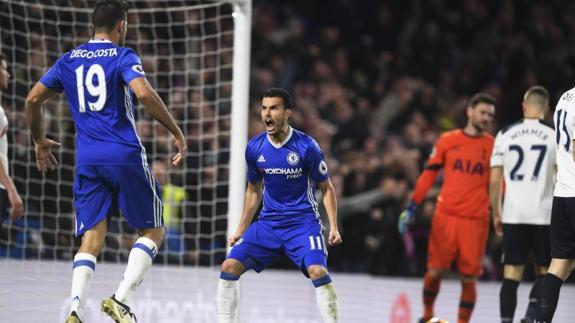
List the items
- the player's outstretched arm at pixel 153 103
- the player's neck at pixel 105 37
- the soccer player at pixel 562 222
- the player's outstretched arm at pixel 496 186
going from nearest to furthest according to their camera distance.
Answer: the player's outstretched arm at pixel 153 103 < the player's neck at pixel 105 37 < the soccer player at pixel 562 222 < the player's outstretched arm at pixel 496 186

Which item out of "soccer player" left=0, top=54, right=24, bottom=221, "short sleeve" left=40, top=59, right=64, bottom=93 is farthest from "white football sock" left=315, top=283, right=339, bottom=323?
"soccer player" left=0, top=54, right=24, bottom=221

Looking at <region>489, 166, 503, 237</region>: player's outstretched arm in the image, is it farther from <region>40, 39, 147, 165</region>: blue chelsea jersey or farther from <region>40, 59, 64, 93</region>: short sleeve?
<region>40, 59, 64, 93</region>: short sleeve

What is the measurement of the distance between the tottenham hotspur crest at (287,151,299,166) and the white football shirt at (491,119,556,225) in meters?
2.25

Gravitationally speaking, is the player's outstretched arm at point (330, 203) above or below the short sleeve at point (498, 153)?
below

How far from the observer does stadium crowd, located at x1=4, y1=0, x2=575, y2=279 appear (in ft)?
39.1

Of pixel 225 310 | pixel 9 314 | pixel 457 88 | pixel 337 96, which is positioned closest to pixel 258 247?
pixel 225 310

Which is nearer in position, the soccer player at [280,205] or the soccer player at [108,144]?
the soccer player at [108,144]

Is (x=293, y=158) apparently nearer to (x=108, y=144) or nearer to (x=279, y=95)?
(x=279, y=95)

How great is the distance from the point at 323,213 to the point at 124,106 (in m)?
7.20

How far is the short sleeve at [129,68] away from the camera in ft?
18.7

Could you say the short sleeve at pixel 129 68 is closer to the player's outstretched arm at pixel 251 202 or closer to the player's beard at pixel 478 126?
the player's outstretched arm at pixel 251 202

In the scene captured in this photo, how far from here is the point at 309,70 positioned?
15.7m

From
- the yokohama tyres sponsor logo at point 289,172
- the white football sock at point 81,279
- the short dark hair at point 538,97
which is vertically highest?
the short dark hair at point 538,97

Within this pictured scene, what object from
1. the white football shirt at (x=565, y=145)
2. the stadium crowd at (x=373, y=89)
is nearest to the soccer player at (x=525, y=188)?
the white football shirt at (x=565, y=145)
